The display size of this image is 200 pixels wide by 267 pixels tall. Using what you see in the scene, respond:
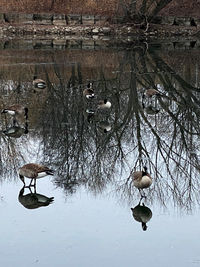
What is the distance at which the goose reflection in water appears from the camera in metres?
9.86

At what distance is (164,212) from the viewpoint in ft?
31.3

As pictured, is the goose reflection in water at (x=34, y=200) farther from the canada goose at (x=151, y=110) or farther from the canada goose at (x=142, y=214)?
the canada goose at (x=151, y=110)

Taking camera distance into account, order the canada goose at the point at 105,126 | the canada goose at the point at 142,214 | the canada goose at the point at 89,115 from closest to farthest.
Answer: the canada goose at the point at 142,214
the canada goose at the point at 105,126
the canada goose at the point at 89,115

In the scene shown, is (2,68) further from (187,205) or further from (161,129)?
(187,205)

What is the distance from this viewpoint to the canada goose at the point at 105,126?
14.7 metres

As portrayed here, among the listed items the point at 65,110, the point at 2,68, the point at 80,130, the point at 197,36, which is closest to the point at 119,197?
the point at 80,130

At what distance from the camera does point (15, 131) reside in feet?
48.3

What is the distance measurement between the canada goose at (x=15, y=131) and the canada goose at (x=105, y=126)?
2.03 meters

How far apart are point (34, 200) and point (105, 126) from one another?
5.31 meters

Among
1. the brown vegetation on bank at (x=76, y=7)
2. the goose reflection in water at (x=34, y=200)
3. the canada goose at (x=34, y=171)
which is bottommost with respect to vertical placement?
the goose reflection in water at (x=34, y=200)

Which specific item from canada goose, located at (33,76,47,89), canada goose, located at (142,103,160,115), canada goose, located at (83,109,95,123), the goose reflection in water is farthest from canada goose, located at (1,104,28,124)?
the goose reflection in water

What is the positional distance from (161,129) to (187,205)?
518 cm

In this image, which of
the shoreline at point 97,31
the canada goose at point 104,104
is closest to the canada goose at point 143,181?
the canada goose at point 104,104

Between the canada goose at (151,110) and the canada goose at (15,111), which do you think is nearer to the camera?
the canada goose at (15,111)
